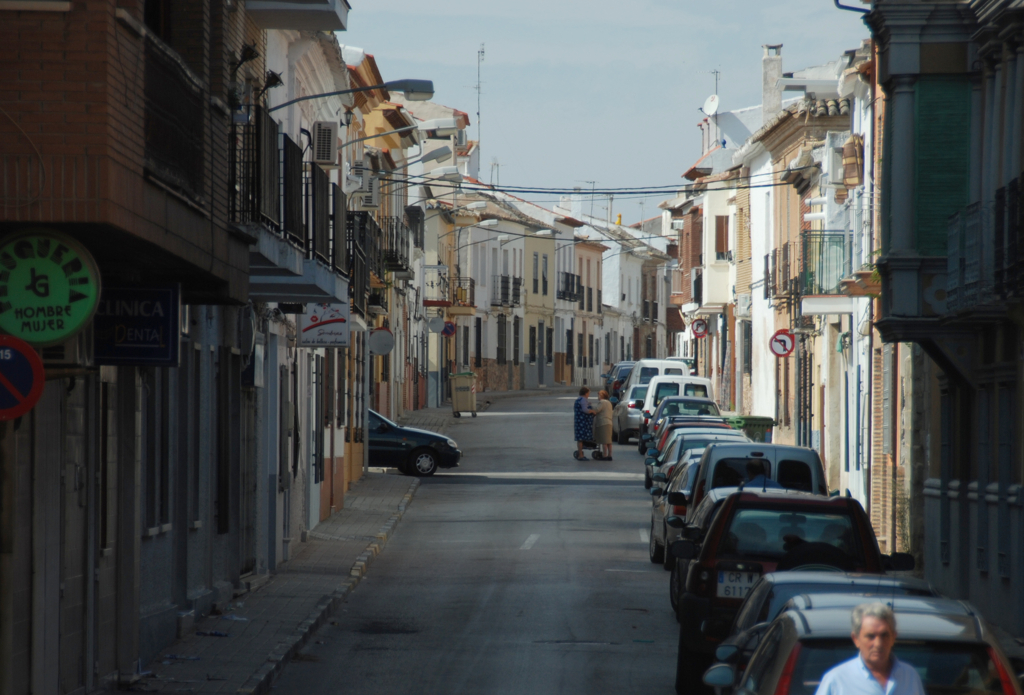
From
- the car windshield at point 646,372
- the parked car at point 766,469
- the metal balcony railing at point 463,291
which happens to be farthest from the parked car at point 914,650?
the metal balcony railing at point 463,291

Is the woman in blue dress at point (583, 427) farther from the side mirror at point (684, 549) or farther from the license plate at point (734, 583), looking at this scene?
the license plate at point (734, 583)

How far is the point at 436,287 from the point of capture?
6706cm

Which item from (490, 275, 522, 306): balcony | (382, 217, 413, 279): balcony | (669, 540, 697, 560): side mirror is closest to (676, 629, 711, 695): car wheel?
(669, 540, 697, 560): side mirror

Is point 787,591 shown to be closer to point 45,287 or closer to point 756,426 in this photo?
point 45,287

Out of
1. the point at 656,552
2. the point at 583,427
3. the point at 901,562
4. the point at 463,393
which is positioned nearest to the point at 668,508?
the point at 656,552

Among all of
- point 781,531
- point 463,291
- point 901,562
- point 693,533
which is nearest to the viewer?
point 901,562

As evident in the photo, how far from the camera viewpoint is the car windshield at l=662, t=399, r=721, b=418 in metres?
37.2

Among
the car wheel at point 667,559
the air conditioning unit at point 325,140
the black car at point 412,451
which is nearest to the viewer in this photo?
the car wheel at point 667,559

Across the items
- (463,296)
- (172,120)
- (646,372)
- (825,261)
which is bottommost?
(646,372)

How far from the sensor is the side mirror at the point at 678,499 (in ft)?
61.0

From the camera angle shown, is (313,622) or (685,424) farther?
(685,424)

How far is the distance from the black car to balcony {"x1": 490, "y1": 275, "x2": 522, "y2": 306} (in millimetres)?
41599

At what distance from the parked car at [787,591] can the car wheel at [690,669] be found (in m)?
2.55

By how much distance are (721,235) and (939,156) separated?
36589 millimetres
